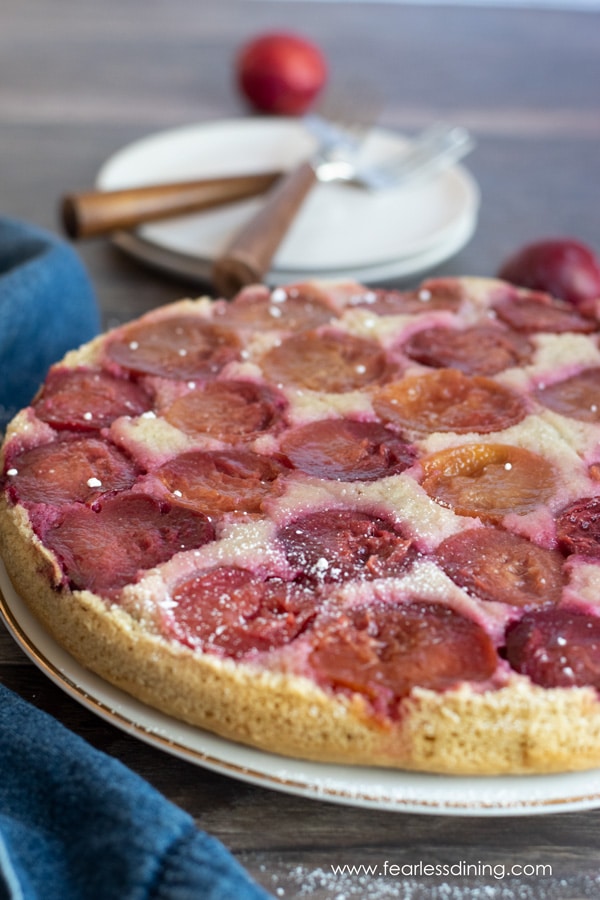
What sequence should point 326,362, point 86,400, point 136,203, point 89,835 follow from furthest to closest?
point 136,203 < point 326,362 < point 86,400 < point 89,835

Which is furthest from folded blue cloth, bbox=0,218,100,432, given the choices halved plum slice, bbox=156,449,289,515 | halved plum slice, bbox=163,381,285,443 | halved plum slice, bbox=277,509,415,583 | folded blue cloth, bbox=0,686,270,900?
folded blue cloth, bbox=0,686,270,900

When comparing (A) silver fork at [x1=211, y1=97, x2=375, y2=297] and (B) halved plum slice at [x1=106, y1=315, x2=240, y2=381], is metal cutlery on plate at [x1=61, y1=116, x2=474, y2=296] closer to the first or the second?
(A) silver fork at [x1=211, y1=97, x2=375, y2=297]

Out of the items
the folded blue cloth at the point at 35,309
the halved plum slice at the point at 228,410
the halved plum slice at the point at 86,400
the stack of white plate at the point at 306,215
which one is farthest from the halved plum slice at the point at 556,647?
the stack of white plate at the point at 306,215

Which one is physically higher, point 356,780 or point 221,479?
point 221,479

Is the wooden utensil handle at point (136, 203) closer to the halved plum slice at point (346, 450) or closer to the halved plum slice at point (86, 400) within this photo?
the halved plum slice at point (86, 400)

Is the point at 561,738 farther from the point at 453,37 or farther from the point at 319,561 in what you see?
the point at 453,37

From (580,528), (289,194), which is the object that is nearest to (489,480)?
(580,528)

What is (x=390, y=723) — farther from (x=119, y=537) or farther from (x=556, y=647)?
(x=119, y=537)
